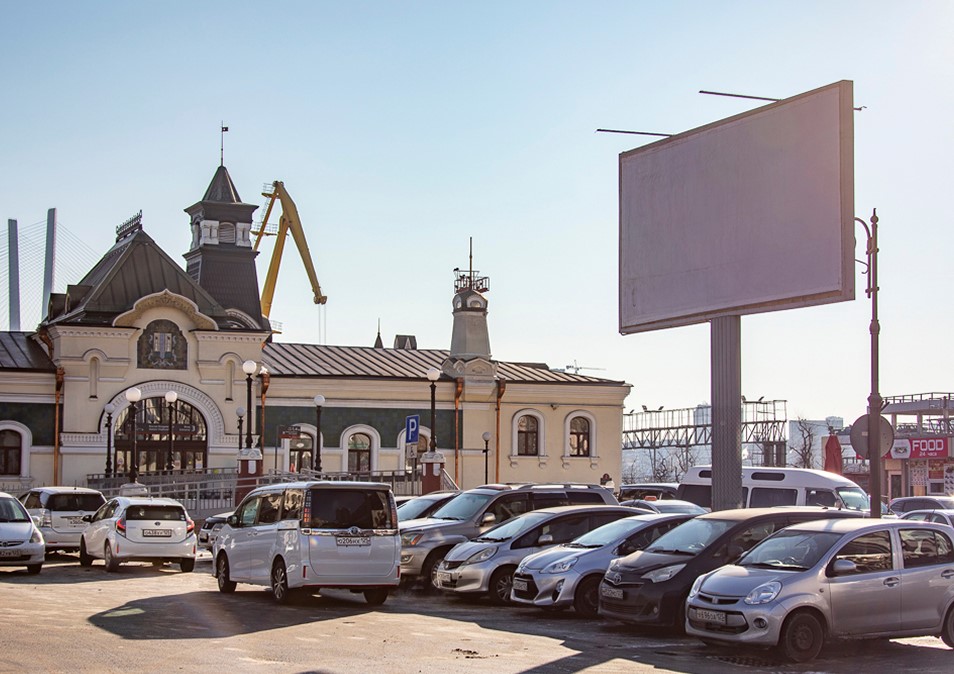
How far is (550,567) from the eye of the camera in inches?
752

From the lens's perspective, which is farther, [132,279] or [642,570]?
[132,279]

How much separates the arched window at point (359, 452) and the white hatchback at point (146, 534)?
26.0 metres

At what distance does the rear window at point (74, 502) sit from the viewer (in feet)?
97.7

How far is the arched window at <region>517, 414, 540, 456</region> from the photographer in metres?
55.7

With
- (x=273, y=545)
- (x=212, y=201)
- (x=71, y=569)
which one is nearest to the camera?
(x=273, y=545)

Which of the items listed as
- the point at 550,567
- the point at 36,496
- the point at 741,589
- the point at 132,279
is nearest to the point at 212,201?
the point at 132,279

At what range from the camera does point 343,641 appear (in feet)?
51.4

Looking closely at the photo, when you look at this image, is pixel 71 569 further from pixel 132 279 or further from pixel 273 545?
pixel 132 279

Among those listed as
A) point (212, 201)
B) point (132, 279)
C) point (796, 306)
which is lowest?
point (796, 306)

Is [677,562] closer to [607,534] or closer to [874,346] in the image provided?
[607,534]

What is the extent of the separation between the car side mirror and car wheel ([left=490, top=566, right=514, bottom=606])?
6476 millimetres

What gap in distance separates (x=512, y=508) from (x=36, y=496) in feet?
40.4

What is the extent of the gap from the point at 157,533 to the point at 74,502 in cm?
480

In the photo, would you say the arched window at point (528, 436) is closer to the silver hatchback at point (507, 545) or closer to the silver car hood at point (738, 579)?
the silver hatchback at point (507, 545)
